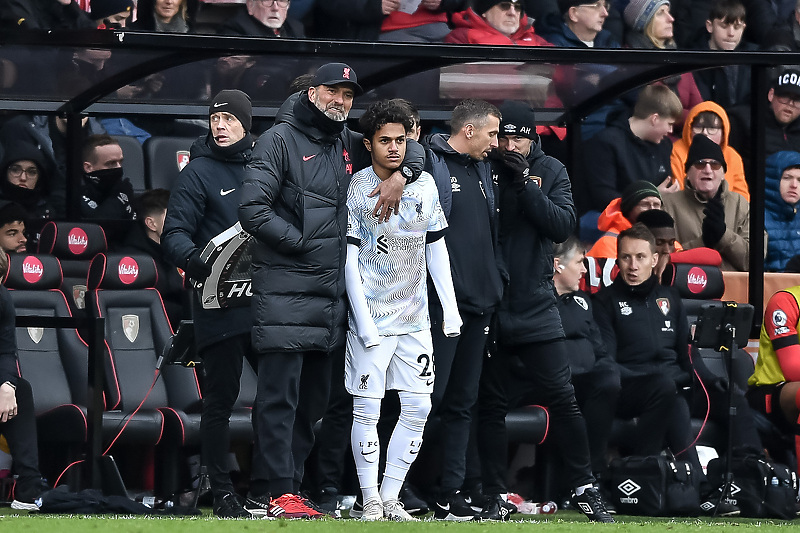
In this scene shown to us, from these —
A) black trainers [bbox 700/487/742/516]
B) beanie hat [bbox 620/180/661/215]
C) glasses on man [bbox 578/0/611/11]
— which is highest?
glasses on man [bbox 578/0/611/11]

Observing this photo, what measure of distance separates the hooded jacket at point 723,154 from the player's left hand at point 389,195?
4647mm

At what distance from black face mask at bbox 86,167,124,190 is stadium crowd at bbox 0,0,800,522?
39 mm

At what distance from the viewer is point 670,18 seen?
10.4m

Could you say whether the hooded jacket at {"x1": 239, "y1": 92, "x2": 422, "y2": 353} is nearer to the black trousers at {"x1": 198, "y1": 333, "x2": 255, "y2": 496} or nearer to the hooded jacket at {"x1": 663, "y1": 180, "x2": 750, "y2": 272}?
the black trousers at {"x1": 198, "y1": 333, "x2": 255, "y2": 496}

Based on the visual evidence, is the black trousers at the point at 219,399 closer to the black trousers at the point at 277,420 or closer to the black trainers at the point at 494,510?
the black trousers at the point at 277,420

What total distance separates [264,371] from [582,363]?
273 cm

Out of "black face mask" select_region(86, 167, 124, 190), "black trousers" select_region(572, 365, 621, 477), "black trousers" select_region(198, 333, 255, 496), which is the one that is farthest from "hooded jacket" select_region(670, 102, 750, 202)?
"black trousers" select_region(198, 333, 255, 496)

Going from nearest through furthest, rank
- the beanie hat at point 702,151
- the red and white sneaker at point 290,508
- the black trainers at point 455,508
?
the red and white sneaker at point 290,508 → the black trainers at point 455,508 → the beanie hat at point 702,151

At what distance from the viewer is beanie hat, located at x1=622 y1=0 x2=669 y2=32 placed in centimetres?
1044

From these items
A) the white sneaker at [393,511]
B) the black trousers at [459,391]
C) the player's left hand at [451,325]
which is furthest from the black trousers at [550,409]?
the white sneaker at [393,511]

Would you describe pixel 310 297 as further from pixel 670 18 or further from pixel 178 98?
pixel 670 18

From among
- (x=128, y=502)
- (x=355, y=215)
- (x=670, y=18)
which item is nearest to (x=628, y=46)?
(x=670, y=18)

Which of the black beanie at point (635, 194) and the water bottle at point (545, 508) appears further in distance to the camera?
the black beanie at point (635, 194)

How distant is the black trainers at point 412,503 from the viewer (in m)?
8.02
